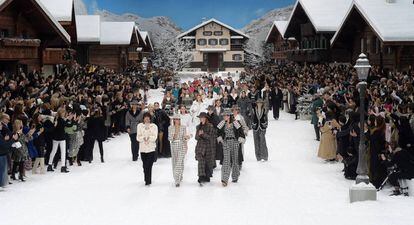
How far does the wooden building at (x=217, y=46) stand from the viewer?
327 ft

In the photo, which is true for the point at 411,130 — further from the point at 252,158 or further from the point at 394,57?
the point at 394,57

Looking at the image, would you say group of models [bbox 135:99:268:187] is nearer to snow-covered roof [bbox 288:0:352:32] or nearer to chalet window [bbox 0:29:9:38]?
chalet window [bbox 0:29:9:38]

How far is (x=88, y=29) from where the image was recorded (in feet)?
163

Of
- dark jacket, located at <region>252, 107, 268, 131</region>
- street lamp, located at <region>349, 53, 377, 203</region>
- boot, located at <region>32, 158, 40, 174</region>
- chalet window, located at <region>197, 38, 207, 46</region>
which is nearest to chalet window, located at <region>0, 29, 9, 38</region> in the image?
boot, located at <region>32, 158, 40, 174</region>

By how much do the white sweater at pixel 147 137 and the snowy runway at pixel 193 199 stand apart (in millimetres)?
853

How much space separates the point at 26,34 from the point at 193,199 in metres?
21.4

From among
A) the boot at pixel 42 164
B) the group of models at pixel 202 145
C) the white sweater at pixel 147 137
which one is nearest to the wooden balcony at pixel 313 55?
the group of models at pixel 202 145

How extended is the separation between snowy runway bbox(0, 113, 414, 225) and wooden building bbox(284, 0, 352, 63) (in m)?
27.2

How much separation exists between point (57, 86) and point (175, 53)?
68.5m

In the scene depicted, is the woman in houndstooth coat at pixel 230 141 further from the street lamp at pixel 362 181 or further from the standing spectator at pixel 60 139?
the standing spectator at pixel 60 139

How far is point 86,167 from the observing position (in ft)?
58.3

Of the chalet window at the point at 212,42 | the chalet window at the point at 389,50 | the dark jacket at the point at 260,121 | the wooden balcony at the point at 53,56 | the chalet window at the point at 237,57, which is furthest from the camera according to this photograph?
the chalet window at the point at 237,57

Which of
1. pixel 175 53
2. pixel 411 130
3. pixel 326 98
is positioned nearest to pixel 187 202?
pixel 411 130

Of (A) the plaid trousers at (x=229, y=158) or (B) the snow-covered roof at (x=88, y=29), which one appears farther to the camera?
(B) the snow-covered roof at (x=88, y=29)
